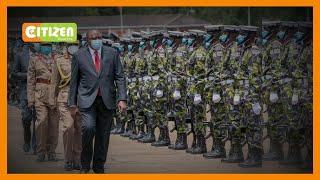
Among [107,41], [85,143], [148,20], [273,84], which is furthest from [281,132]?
[148,20]

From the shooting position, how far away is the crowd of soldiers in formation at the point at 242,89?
1548cm

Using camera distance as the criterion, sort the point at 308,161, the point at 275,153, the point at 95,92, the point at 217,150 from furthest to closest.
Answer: the point at 217,150 < the point at 275,153 < the point at 308,161 < the point at 95,92

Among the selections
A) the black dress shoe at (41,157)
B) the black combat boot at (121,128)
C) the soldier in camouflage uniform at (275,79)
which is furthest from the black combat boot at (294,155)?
the black combat boot at (121,128)

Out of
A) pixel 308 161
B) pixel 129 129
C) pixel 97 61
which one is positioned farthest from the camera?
pixel 129 129

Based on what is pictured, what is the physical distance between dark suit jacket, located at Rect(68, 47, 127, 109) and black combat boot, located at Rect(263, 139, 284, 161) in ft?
8.65

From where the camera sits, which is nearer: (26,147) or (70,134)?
(70,134)

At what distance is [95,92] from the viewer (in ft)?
48.5

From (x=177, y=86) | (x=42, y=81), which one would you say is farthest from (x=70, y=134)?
(x=177, y=86)

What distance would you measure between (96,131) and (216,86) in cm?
239

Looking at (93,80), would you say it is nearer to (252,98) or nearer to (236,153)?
(252,98)

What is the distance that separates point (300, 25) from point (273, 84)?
85 centimetres

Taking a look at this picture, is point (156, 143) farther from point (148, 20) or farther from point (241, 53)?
point (148, 20)

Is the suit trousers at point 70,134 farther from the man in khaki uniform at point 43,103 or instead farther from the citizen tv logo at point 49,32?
the citizen tv logo at point 49,32

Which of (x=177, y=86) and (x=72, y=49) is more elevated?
(x=72, y=49)
